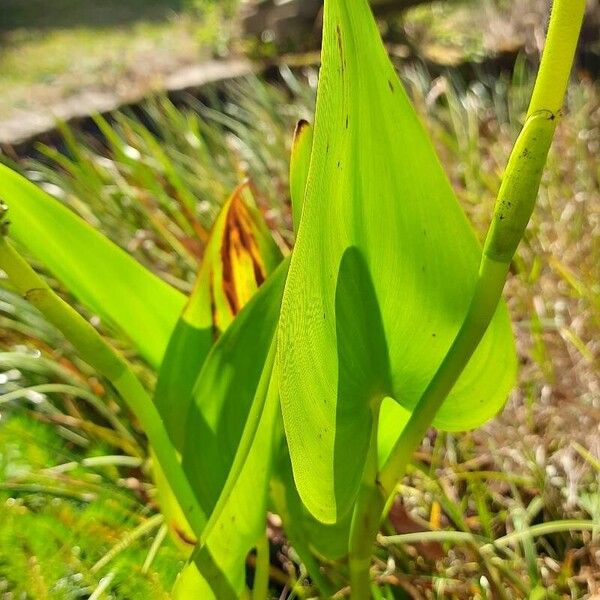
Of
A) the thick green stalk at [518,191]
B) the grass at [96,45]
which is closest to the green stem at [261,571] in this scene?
the thick green stalk at [518,191]

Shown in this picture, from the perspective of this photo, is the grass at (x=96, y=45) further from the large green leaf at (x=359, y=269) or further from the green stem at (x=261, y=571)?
the large green leaf at (x=359, y=269)

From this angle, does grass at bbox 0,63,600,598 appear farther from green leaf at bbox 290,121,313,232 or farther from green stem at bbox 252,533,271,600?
green leaf at bbox 290,121,313,232

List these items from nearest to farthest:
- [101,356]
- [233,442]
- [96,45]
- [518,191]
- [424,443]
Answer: [518,191] < [101,356] < [233,442] < [424,443] < [96,45]

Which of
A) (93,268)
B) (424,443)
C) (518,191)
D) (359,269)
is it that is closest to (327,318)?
(359,269)

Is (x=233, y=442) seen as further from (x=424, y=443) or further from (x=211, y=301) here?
(x=424, y=443)

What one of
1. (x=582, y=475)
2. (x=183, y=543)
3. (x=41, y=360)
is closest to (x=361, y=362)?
(x=183, y=543)

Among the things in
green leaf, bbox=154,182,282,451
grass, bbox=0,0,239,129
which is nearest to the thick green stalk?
green leaf, bbox=154,182,282,451
